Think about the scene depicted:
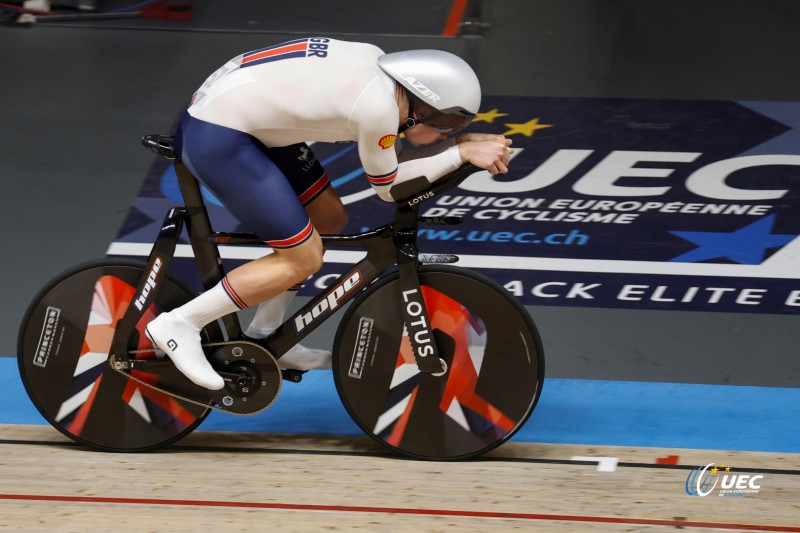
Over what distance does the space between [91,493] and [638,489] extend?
1658 mm

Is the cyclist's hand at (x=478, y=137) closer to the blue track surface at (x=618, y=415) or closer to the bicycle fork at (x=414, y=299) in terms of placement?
the bicycle fork at (x=414, y=299)

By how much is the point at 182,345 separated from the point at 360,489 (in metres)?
0.73

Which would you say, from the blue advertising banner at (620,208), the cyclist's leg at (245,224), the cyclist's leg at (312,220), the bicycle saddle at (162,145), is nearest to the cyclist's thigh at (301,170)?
the cyclist's leg at (312,220)

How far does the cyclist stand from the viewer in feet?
10.7

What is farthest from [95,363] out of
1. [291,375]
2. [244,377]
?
[291,375]

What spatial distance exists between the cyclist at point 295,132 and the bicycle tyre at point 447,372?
317mm

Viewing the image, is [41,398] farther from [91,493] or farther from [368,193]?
[368,193]

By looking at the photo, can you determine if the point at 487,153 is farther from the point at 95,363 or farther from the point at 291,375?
the point at 95,363

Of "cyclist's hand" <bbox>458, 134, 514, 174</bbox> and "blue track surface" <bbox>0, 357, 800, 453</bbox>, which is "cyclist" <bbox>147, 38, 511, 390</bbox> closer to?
"cyclist's hand" <bbox>458, 134, 514, 174</bbox>

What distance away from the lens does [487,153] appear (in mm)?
3311

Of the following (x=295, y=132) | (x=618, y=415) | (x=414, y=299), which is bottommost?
(x=618, y=415)

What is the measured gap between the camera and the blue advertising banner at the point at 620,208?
5043mm

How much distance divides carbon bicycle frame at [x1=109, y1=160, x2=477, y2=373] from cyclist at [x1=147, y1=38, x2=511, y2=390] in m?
0.12

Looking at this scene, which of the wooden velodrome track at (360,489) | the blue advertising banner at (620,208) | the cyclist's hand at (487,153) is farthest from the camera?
the blue advertising banner at (620,208)
